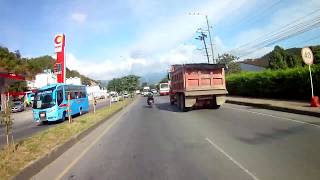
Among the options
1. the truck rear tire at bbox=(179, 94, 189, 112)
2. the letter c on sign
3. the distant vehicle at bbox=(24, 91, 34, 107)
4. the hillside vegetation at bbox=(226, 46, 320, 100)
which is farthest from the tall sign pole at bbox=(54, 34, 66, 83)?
the distant vehicle at bbox=(24, 91, 34, 107)

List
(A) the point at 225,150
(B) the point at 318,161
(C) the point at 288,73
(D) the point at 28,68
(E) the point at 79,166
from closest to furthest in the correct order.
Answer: (B) the point at 318,161 < (E) the point at 79,166 < (A) the point at 225,150 < (C) the point at 288,73 < (D) the point at 28,68

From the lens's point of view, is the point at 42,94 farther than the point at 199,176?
Yes

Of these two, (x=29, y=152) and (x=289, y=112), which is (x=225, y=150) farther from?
(x=289, y=112)

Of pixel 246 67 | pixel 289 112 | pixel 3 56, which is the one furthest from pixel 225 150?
pixel 3 56

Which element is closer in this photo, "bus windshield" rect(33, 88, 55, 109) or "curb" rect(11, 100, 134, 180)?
"curb" rect(11, 100, 134, 180)

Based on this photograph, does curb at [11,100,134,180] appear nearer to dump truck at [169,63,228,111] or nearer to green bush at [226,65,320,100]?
dump truck at [169,63,228,111]

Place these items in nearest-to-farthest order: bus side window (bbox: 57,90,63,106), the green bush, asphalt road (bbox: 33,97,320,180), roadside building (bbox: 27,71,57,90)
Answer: asphalt road (bbox: 33,97,320,180) → the green bush → bus side window (bbox: 57,90,63,106) → roadside building (bbox: 27,71,57,90)

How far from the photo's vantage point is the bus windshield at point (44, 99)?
85.1ft

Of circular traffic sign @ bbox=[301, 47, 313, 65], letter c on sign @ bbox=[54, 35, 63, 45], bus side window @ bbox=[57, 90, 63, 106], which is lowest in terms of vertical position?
bus side window @ bbox=[57, 90, 63, 106]

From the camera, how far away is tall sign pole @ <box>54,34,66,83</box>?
49.3 m

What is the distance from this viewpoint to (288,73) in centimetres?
2614

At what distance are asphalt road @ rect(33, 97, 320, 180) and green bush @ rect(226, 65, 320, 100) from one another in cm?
931

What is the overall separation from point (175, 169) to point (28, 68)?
113 meters

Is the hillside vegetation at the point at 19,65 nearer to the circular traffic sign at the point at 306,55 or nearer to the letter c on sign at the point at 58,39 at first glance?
the letter c on sign at the point at 58,39
